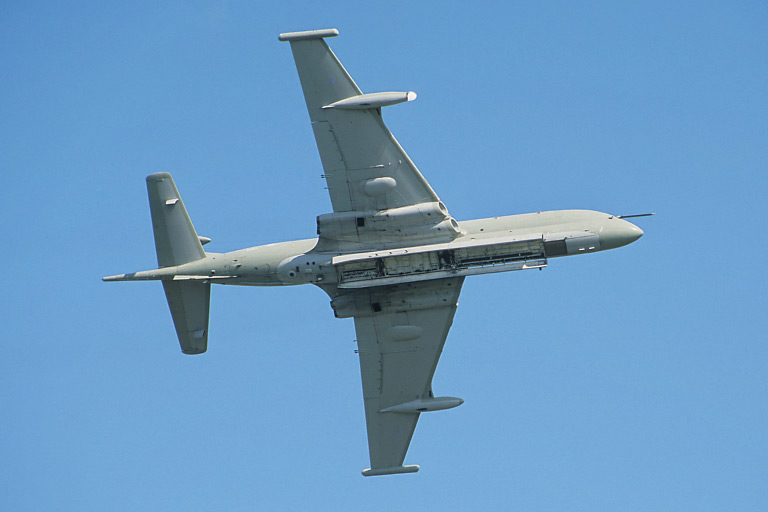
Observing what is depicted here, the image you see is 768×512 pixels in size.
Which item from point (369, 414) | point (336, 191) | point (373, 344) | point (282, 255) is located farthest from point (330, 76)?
point (369, 414)

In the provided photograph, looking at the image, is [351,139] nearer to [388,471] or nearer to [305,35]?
[305,35]

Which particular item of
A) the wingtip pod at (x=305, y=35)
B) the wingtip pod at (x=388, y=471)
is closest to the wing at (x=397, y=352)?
the wingtip pod at (x=388, y=471)

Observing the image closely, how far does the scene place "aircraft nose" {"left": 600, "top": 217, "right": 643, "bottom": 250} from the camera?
152 ft

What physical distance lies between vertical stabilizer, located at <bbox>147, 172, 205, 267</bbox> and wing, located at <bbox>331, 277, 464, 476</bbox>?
664 cm

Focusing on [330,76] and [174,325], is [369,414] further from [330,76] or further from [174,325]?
[330,76]

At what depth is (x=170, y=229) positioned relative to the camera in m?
47.2

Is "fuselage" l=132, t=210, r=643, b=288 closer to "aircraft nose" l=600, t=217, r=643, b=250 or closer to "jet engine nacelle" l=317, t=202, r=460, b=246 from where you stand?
"aircraft nose" l=600, t=217, r=643, b=250

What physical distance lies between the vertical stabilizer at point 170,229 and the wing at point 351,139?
6.32m

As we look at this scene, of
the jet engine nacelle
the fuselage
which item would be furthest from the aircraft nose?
the jet engine nacelle

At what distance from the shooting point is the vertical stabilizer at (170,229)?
155 ft

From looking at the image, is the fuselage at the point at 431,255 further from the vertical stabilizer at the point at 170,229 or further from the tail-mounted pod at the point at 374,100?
the tail-mounted pod at the point at 374,100

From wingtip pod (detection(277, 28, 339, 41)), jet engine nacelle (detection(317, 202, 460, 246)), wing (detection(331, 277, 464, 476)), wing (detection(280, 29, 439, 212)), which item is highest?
wingtip pod (detection(277, 28, 339, 41))

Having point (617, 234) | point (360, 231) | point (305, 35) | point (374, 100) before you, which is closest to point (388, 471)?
point (360, 231)

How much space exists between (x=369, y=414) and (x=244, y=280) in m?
8.29
